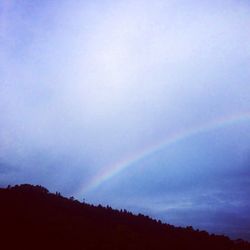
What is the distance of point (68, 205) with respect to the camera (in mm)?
65875

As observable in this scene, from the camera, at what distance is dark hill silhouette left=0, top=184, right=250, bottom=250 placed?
45156mm

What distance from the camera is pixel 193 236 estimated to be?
217 feet

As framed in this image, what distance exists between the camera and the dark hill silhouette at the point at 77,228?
45.2 metres

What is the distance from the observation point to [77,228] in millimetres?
52031

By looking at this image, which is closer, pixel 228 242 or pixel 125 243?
pixel 125 243

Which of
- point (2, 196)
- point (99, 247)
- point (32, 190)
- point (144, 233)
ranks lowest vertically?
point (99, 247)

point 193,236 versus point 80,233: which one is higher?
point 193,236

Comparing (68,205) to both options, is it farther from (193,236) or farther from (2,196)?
(193,236)

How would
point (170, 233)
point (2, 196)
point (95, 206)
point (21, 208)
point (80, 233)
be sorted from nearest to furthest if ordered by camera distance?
point (80, 233)
point (21, 208)
point (2, 196)
point (170, 233)
point (95, 206)

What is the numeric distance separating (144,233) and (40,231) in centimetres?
2052

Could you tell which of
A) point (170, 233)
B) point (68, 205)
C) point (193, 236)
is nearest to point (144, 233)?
point (170, 233)

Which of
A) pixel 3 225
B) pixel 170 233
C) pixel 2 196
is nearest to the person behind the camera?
pixel 3 225

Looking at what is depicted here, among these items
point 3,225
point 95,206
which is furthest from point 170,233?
point 3,225

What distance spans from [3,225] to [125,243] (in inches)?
613
